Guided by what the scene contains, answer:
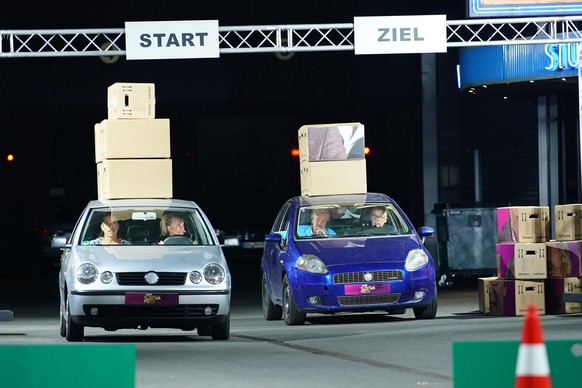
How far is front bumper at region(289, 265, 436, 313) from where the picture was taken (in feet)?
57.6

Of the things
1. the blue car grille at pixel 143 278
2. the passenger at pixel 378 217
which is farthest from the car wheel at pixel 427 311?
the blue car grille at pixel 143 278

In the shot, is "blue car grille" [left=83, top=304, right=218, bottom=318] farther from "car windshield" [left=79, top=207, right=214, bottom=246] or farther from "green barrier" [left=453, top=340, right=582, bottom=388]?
"green barrier" [left=453, top=340, right=582, bottom=388]

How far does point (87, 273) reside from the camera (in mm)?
15242

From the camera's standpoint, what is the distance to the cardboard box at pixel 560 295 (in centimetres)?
1894

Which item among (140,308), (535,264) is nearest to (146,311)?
(140,308)

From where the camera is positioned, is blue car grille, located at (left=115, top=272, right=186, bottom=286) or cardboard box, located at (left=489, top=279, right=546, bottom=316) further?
cardboard box, located at (left=489, top=279, right=546, bottom=316)

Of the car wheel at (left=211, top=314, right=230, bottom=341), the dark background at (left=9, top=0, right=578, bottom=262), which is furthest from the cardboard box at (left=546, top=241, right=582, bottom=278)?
the dark background at (left=9, top=0, right=578, bottom=262)

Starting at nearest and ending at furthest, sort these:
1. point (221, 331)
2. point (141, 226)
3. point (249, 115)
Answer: point (221, 331) < point (141, 226) < point (249, 115)

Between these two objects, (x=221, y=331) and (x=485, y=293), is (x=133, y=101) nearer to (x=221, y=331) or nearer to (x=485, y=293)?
(x=221, y=331)

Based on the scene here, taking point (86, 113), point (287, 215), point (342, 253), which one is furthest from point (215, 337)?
point (86, 113)

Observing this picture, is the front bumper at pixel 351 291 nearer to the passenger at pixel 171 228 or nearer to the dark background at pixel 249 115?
the passenger at pixel 171 228

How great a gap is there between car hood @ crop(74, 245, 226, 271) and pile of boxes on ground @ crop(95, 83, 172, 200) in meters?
2.34

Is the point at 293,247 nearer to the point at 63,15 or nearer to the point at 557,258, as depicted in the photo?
the point at 557,258

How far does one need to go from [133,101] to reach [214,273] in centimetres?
372
